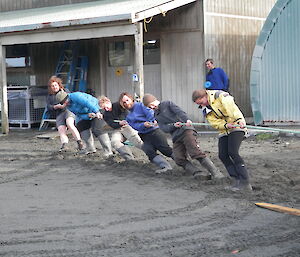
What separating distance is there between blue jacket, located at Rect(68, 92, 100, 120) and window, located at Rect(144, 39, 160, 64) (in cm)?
530

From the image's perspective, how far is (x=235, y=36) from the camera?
55.2ft

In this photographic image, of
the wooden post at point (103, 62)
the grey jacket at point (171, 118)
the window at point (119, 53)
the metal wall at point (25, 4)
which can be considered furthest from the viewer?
the metal wall at point (25, 4)

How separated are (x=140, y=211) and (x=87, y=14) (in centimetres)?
886

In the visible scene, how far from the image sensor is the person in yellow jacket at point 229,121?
800cm

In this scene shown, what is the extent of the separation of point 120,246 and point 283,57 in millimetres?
10055

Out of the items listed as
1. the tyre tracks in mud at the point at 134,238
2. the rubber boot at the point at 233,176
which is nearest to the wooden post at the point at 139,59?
the rubber boot at the point at 233,176

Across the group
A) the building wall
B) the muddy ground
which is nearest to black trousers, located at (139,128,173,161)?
the muddy ground

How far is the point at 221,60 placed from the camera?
1636 centimetres

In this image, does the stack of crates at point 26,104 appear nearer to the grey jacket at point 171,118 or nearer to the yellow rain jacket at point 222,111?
the grey jacket at point 171,118

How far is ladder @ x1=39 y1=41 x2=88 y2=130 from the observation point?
17.8 metres

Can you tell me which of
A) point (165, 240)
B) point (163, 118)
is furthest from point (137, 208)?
point (163, 118)

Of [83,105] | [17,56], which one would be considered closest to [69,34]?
[83,105]

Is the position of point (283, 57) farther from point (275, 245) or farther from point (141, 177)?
point (275, 245)

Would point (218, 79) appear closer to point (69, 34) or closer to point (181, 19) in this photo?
point (181, 19)
